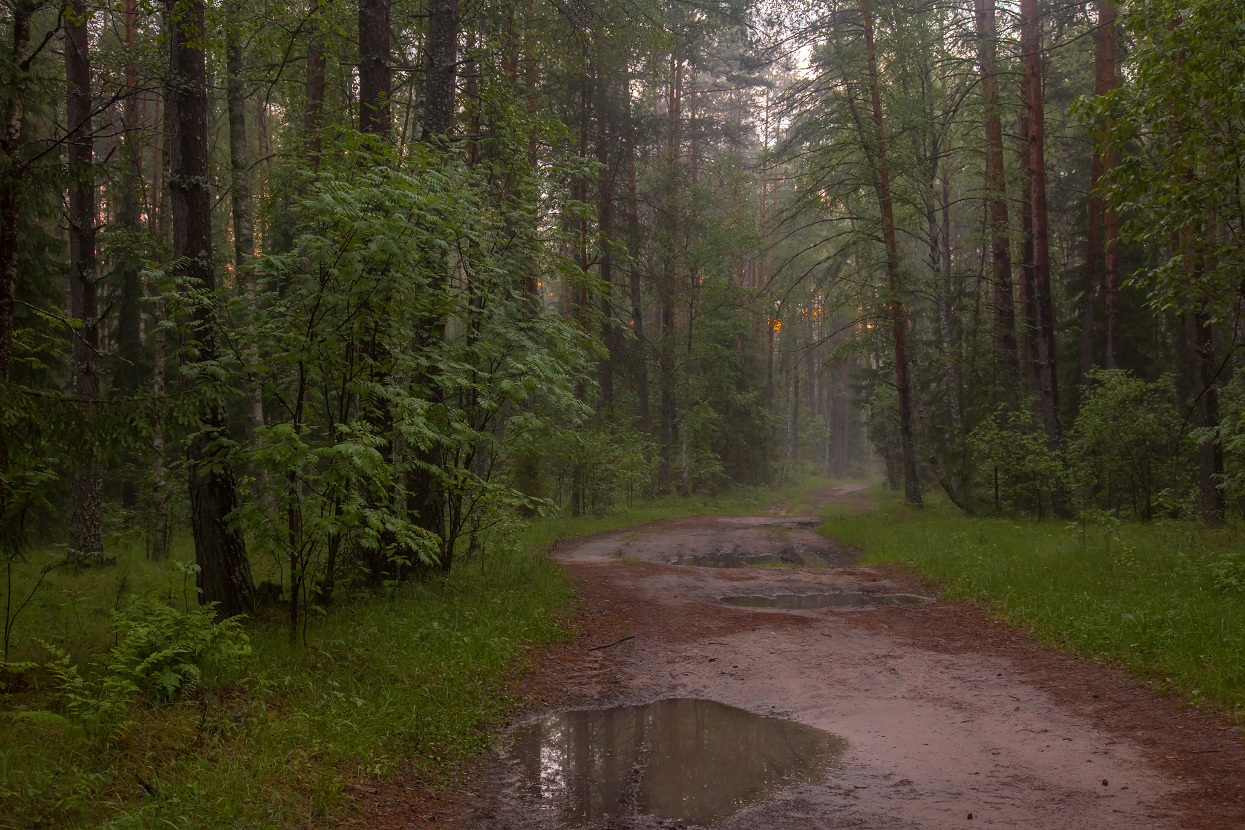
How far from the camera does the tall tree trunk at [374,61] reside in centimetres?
823

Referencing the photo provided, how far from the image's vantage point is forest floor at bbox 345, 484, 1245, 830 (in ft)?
12.8

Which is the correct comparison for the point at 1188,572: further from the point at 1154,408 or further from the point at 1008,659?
the point at 1154,408

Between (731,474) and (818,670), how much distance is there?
1142 inches

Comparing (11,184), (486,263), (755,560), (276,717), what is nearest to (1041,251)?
(755,560)

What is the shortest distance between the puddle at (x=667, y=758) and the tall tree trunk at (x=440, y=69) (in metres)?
7.06

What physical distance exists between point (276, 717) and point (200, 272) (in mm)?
4063

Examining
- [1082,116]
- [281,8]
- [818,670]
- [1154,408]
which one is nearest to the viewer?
[818,670]

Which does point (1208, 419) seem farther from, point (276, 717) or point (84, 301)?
point (84, 301)

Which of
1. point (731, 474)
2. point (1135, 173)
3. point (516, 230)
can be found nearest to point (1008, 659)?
point (1135, 173)

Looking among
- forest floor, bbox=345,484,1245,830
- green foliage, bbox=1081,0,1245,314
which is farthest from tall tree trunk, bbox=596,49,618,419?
green foliage, bbox=1081,0,1245,314

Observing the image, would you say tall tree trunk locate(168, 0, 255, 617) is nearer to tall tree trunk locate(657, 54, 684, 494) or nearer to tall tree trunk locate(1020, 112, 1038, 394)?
tall tree trunk locate(1020, 112, 1038, 394)

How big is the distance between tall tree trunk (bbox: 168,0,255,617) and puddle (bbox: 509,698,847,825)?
10.5ft

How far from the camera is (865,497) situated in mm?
31891

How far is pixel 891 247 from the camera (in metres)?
18.3
